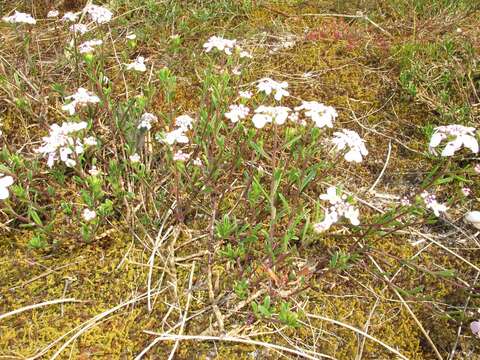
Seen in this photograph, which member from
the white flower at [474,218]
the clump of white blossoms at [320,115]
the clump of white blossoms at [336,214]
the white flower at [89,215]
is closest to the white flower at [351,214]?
the clump of white blossoms at [336,214]

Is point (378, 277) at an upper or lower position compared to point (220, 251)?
lower

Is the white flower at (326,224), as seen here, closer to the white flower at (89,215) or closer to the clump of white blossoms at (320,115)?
the clump of white blossoms at (320,115)

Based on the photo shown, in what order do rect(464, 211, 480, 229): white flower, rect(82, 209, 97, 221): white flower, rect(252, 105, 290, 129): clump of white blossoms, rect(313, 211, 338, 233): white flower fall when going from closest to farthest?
rect(313, 211, 338, 233): white flower
rect(252, 105, 290, 129): clump of white blossoms
rect(82, 209, 97, 221): white flower
rect(464, 211, 480, 229): white flower

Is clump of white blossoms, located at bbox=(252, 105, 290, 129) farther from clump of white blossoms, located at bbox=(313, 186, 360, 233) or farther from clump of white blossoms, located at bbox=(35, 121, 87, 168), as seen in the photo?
clump of white blossoms, located at bbox=(35, 121, 87, 168)

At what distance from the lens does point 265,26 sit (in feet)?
11.0

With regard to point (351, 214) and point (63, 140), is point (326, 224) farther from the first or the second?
point (63, 140)

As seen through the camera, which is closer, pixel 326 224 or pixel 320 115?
pixel 326 224

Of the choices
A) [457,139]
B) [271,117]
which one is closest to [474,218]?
[457,139]

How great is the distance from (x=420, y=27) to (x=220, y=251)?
251cm

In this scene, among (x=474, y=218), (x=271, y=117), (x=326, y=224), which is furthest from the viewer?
(x=474, y=218)

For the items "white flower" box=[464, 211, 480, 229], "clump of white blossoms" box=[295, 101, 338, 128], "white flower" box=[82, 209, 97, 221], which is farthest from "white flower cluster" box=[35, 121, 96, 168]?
"white flower" box=[464, 211, 480, 229]

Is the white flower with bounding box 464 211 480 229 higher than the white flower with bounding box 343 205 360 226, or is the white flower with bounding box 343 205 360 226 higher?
the white flower with bounding box 343 205 360 226

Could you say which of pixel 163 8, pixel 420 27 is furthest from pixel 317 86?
pixel 163 8

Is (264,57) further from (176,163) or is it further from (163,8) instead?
(176,163)
